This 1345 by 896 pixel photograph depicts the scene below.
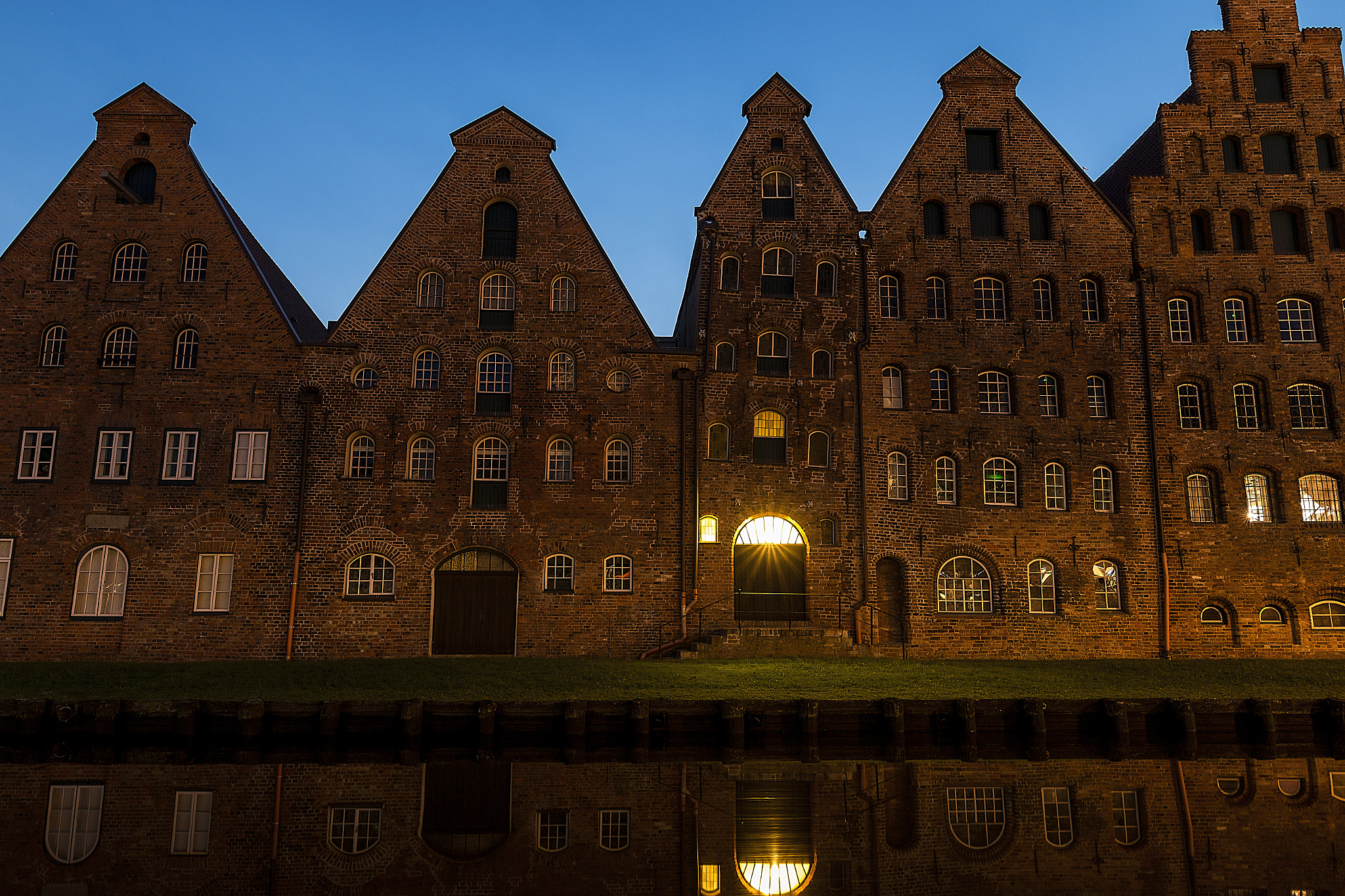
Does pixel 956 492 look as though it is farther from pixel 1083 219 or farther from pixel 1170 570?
pixel 1083 219

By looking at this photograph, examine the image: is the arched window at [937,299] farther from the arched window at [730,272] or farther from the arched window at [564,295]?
the arched window at [564,295]

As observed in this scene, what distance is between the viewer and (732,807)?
1223 cm

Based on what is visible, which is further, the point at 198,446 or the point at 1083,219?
the point at 1083,219

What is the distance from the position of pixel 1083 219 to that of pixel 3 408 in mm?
29172

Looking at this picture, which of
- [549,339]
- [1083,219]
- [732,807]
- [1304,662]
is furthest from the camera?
[1083,219]

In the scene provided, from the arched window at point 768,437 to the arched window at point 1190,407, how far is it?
36.1 feet

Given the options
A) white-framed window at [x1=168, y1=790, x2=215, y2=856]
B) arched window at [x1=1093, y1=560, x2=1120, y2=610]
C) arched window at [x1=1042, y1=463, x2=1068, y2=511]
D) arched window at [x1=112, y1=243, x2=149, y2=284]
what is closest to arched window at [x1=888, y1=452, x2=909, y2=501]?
arched window at [x1=1042, y1=463, x2=1068, y2=511]

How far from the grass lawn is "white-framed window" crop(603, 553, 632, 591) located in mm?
2377

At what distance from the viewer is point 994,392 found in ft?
85.8

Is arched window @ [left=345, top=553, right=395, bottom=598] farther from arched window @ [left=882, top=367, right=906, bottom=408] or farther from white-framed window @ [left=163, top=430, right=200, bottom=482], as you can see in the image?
arched window @ [left=882, top=367, right=906, bottom=408]

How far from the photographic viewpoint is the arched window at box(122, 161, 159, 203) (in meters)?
25.7

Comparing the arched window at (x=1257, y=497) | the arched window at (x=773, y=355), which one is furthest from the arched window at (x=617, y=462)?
the arched window at (x=1257, y=497)

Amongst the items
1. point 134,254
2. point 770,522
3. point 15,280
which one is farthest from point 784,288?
point 15,280

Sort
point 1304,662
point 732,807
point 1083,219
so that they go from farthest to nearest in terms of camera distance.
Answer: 1. point 1083,219
2. point 1304,662
3. point 732,807
